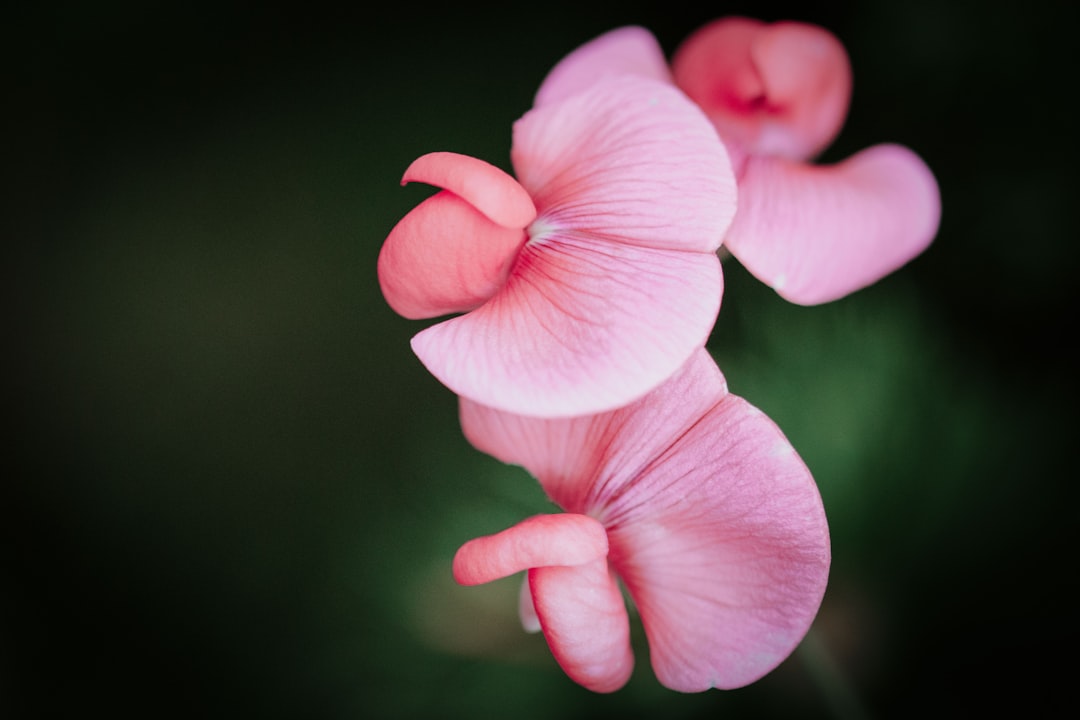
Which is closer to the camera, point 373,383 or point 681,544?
point 681,544

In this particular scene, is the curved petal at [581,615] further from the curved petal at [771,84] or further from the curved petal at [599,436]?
the curved petal at [771,84]

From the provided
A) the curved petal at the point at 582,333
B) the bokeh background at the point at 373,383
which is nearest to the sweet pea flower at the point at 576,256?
the curved petal at the point at 582,333

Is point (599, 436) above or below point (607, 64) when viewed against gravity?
below

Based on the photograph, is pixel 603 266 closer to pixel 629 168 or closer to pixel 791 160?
pixel 629 168

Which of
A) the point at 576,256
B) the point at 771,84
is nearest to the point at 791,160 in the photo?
the point at 771,84

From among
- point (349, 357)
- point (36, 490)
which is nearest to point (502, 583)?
point (349, 357)

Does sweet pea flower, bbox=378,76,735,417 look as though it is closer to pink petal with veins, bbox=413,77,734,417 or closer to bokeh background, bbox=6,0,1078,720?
pink petal with veins, bbox=413,77,734,417
